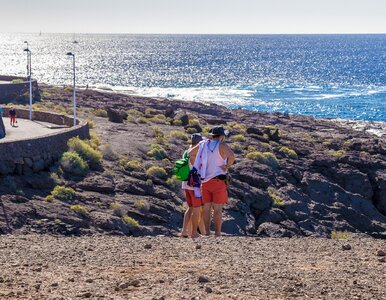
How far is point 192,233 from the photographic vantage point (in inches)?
554

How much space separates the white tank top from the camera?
13.5m

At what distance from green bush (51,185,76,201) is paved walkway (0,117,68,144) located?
4.41 metres

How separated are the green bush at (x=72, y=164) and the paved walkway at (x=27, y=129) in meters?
2.31

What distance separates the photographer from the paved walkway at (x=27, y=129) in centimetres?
2637

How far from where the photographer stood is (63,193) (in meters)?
21.3

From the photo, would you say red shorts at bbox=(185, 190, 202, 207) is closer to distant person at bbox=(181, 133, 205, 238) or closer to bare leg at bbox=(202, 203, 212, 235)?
distant person at bbox=(181, 133, 205, 238)

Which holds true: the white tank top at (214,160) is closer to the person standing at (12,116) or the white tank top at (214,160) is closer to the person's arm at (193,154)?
the person's arm at (193,154)

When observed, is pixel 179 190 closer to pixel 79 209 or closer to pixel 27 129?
pixel 79 209

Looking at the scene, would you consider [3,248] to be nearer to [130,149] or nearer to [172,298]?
[172,298]

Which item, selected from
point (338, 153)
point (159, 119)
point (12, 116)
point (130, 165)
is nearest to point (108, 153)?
point (130, 165)

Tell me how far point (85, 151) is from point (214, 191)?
37.2 feet

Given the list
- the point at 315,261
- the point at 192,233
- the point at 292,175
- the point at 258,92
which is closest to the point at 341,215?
the point at 292,175

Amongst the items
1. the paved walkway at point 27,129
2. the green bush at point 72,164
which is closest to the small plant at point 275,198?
the green bush at point 72,164

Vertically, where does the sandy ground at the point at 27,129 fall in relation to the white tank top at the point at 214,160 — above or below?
below
